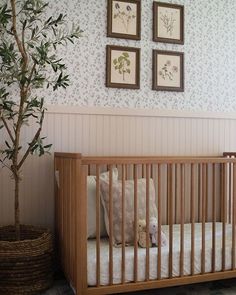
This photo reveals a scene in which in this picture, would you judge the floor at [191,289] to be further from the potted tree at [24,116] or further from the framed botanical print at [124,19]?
the framed botanical print at [124,19]

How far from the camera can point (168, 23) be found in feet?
9.12

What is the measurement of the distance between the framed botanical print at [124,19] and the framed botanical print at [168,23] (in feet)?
0.48

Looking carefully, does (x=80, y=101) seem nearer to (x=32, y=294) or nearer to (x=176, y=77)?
(x=176, y=77)

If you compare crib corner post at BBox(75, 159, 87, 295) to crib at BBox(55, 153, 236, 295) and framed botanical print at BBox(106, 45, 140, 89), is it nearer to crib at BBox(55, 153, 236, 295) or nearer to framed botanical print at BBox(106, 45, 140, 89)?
crib at BBox(55, 153, 236, 295)

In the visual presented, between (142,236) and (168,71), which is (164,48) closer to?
(168,71)

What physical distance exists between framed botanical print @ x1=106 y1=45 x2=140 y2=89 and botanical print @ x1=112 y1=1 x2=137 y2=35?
5.5 inches

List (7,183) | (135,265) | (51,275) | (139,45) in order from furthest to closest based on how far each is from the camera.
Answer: (139,45)
(7,183)
(51,275)
(135,265)

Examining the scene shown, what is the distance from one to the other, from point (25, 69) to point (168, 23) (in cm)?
128

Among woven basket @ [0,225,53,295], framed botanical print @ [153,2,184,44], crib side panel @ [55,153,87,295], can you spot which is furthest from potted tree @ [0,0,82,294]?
framed botanical print @ [153,2,184,44]

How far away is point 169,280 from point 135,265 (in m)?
0.25

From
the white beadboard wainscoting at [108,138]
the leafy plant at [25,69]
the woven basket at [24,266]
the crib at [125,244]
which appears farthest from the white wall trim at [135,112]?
the woven basket at [24,266]

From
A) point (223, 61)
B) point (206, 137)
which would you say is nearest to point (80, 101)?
point (206, 137)

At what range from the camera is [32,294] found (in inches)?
80.8

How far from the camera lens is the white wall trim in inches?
99.6
